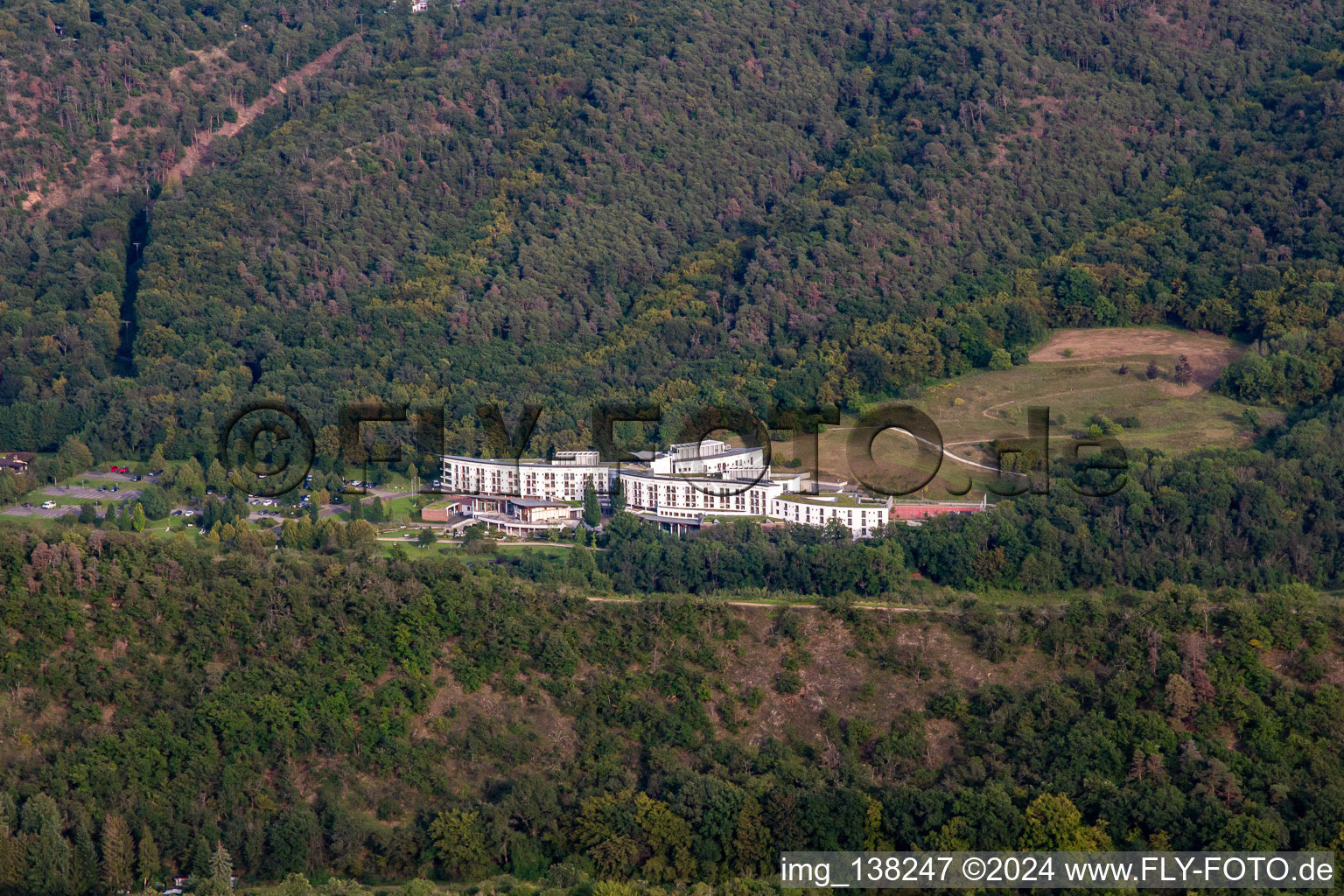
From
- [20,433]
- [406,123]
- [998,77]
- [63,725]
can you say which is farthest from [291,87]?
[63,725]

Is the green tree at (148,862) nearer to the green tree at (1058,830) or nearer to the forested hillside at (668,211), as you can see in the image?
the green tree at (1058,830)

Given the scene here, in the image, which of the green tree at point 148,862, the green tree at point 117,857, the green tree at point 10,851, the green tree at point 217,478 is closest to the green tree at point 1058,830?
the green tree at point 148,862

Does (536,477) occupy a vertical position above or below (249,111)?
below

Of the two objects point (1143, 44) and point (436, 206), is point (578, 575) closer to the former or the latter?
point (436, 206)

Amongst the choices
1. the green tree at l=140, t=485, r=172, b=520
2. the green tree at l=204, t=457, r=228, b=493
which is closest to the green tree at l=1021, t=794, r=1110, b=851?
the green tree at l=140, t=485, r=172, b=520

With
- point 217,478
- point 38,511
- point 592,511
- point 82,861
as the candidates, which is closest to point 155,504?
point 217,478

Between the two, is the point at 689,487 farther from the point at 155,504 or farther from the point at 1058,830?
the point at 1058,830
